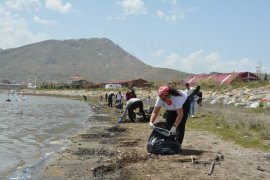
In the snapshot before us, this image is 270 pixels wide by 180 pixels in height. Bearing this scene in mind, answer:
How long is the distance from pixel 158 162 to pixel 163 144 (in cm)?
110

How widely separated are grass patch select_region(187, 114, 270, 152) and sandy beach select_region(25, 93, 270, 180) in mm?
619

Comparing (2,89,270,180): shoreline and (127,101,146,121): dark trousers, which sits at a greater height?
(127,101,146,121): dark trousers

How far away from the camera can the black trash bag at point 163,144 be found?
39.1 ft

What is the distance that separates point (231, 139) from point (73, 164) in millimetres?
5722

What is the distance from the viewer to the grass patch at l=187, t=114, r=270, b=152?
1437 centimetres

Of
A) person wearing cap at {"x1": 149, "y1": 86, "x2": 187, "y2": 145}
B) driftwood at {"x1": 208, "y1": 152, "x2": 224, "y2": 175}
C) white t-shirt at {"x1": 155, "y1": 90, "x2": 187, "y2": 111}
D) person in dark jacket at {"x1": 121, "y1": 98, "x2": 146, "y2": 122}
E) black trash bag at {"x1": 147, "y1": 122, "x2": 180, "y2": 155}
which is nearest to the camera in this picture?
driftwood at {"x1": 208, "y1": 152, "x2": 224, "y2": 175}

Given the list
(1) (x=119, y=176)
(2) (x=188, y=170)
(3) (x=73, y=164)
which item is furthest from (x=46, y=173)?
(2) (x=188, y=170)

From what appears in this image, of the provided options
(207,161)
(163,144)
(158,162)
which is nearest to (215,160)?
(207,161)

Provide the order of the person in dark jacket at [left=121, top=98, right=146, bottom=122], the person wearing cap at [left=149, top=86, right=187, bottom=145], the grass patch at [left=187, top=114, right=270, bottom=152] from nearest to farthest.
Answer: the person wearing cap at [left=149, top=86, right=187, bottom=145] → the grass patch at [left=187, top=114, right=270, bottom=152] → the person in dark jacket at [left=121, top=98, right=146, bottom=122]

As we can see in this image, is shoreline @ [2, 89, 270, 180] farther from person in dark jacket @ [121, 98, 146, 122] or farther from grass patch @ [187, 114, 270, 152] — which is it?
person in dark jacket @ [121, 98, 146, 122]

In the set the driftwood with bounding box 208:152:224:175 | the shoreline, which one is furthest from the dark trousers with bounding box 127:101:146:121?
the driftwood with bounding box 208:152:224:175

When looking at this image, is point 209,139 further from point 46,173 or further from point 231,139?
point 46,173

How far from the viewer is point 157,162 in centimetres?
1091

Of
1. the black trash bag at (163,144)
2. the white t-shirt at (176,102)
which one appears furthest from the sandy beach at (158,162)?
the white t-shirt at (176,102)
